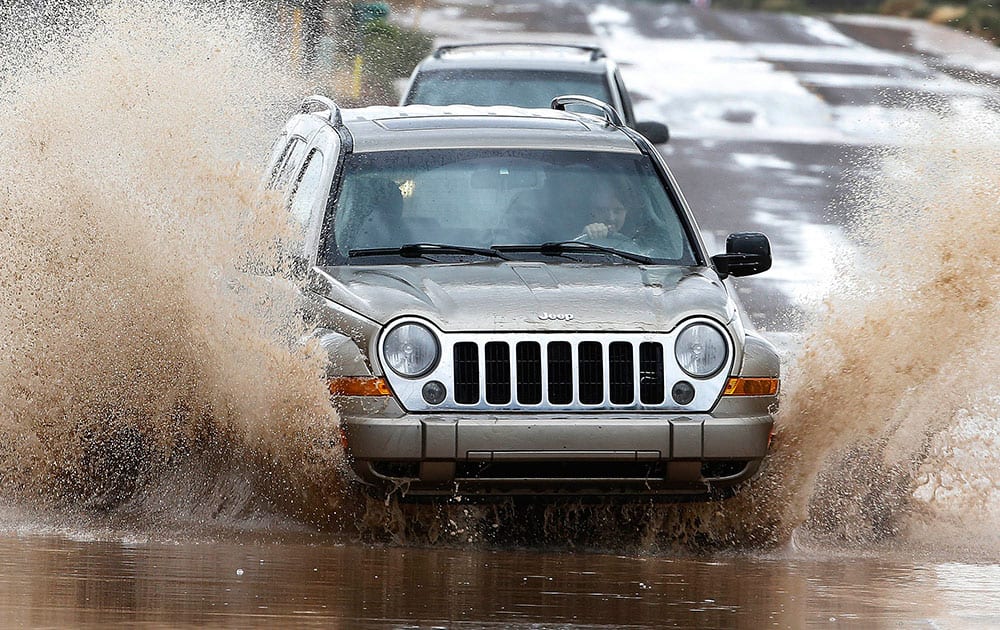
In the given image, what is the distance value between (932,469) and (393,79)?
14.2m

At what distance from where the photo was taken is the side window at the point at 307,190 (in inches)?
335

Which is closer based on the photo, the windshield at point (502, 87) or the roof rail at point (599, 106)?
the roof rail at point (599, 106)

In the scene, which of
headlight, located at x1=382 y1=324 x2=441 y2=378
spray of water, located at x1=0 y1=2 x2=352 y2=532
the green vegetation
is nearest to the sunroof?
spray of water, located at x1=0 y1=2 x2=352 y2=532

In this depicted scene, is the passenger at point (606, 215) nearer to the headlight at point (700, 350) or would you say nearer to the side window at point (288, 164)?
the headlight at point (700, 350)

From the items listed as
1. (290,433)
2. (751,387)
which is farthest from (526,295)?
(290,433)

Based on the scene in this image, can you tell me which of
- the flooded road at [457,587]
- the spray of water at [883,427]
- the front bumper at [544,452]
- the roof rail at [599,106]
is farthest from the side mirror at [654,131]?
the front bumper at [544,452]

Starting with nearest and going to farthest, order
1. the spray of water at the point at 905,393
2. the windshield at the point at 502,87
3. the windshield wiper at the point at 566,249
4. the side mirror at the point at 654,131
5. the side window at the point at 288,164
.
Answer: the spray of water at the point at 905,393, the windshield wiper at the point at 566,249, the side window at the point at 288,164, the windshield at the point at 502,87, the side mirror at the point at 654,131

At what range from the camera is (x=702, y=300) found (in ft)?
24.8

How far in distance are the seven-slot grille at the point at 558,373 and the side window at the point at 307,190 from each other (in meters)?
1.50

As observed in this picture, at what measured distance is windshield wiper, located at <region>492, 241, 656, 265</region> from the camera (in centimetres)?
813

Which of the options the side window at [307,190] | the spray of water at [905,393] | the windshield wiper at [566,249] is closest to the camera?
the spray of water at [905,393]

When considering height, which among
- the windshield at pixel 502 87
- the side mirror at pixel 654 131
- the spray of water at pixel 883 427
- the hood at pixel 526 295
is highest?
the hood at pixel 526 295

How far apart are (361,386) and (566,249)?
135cm

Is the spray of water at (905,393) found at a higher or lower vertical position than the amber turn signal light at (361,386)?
lower
